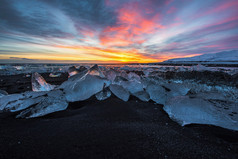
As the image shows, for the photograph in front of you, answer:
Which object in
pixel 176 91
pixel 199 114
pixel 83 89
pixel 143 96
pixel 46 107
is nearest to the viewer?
pixel 199 114

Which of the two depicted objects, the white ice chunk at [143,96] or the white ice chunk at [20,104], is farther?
the white ice chunk at [143,96]

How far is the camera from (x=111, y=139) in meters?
0.96

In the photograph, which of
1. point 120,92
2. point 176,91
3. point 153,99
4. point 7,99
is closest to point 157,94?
point 153,99

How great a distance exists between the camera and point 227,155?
862 mm

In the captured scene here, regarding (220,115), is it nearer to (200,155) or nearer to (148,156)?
(200,155)

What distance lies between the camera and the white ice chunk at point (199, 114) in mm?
1266

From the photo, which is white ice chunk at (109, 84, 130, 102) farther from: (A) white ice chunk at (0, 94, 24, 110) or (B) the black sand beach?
(A) white ice chunk at (0, 94, 24, 110)

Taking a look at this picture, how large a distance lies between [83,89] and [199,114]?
1.98 metres

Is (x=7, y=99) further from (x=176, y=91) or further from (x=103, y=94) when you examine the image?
(x=176, y=91)

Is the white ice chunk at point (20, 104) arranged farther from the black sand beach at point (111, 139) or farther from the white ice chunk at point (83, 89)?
the white ice chunk at point (83, 89)

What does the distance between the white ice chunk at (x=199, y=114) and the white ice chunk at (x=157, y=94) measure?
58 centimetres

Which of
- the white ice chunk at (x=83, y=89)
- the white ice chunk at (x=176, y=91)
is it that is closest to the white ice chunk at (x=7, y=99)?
the white ice chunk at (x=83, y=89)

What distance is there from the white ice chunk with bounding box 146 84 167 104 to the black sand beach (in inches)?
29.3

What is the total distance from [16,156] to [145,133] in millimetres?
1077
